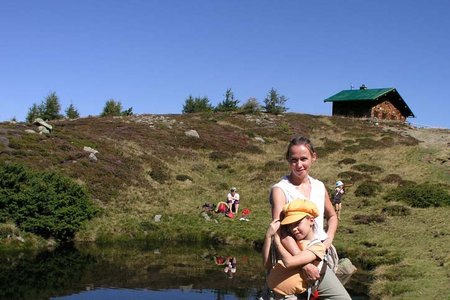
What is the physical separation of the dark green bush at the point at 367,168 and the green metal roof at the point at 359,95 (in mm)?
35819

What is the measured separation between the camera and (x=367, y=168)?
39.5 meters

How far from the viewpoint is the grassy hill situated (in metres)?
20.5

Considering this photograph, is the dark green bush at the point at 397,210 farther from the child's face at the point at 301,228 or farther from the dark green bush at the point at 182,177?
the child's face at the point at 301,228

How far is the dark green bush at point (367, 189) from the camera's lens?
3222cm

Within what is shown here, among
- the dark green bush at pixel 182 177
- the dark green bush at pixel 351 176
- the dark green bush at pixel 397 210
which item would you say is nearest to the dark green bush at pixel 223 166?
the dark green bush at pixel 182 177

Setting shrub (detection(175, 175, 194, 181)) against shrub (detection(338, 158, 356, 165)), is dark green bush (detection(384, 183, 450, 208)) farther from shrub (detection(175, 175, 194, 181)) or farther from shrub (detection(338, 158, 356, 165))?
shrub (detection(175, 175, 194, 181))

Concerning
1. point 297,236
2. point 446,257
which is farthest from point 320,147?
point 297,236

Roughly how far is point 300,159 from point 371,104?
240 ft

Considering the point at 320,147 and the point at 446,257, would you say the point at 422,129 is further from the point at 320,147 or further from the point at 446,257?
the point at 446,257

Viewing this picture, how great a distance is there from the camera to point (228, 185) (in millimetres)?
36781

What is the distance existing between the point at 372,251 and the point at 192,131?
3296 cm

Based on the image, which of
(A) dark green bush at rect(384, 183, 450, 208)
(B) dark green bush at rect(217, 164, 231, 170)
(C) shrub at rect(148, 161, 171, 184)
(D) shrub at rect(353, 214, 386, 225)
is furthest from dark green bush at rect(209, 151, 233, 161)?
(D) shrub at rect(353, 214, 386, 225)

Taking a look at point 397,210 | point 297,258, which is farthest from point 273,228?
point 397,210

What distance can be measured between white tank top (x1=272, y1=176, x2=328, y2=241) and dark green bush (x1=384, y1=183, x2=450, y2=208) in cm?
2513
